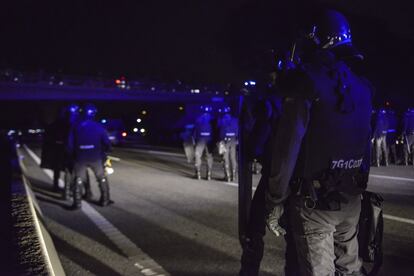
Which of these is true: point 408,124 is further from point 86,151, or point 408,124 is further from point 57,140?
point 57,140

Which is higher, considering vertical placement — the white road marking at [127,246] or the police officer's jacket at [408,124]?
the police officer's jacket at [408,124]

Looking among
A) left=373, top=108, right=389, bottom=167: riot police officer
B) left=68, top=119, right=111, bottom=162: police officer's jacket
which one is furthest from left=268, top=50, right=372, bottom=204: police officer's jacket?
left=373, top=108, right=389, bottom=167: riot police officer

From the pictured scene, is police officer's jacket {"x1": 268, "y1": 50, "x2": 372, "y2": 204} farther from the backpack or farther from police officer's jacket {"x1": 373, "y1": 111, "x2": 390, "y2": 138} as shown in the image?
police officer's jacket {"x1": 373, "y1": 111, "x2": 390, "y2": 138}

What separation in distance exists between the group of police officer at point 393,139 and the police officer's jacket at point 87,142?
8054 millimetres

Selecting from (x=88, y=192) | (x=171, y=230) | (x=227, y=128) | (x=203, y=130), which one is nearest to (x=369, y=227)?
(x=171, y=230)

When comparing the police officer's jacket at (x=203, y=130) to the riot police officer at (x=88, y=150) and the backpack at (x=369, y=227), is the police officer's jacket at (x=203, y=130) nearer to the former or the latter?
the riot police officer at (x=88, y=150)

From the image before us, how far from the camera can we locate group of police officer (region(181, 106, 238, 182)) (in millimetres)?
12059

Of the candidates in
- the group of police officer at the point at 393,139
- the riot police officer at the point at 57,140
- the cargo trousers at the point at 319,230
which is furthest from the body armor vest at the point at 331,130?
the group of police officer at the point at 393,139

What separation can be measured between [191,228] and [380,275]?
311 centimetres

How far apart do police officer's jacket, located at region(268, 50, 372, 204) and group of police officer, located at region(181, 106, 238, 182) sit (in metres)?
8.58

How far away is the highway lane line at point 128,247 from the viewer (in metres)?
5.22

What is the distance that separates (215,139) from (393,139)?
616 centimetres

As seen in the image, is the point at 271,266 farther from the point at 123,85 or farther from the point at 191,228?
the point at 123,85

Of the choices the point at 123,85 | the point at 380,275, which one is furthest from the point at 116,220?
the point at 123,85
